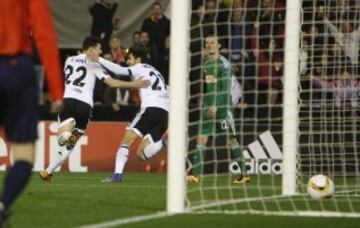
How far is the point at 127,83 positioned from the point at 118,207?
5101mm

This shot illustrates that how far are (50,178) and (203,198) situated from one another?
13.4 feet

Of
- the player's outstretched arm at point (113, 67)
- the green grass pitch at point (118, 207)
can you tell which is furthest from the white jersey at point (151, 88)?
the green grass pitch at point (118, 207)

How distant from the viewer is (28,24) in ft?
26.0

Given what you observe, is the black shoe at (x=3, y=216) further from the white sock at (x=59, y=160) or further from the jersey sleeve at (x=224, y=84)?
the white sock at (x=59, y=160)

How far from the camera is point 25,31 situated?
311 inches

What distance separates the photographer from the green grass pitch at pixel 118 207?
31.6 ft

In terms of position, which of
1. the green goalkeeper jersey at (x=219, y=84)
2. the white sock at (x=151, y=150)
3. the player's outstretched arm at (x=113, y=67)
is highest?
the player's outstretched arm at (x=113, y=67)

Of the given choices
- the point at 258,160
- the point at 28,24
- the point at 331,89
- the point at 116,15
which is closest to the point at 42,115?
the point at 116,15

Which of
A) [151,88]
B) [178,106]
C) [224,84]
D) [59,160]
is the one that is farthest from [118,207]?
[151,88]

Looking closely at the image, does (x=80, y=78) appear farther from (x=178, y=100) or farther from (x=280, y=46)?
(x=178, y=100)

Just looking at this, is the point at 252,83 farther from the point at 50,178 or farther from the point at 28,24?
the point at 28,24

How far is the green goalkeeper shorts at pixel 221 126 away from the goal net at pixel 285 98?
0.06 metres

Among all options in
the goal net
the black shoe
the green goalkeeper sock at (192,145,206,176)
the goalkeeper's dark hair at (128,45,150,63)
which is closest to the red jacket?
the black shoe

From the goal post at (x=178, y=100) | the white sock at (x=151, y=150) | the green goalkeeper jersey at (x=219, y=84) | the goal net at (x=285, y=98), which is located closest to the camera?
the goal post at (x=178, y=100)
